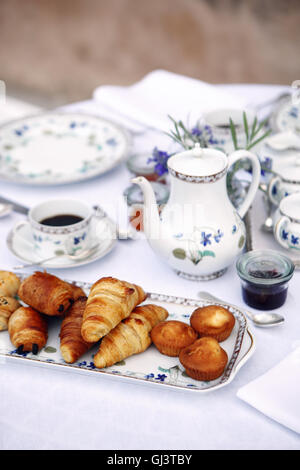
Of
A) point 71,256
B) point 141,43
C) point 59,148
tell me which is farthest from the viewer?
point 141,43

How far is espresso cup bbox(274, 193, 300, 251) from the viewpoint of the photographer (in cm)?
105

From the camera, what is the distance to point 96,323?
2.62 feet

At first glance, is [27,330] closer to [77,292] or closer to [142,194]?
[77,292]

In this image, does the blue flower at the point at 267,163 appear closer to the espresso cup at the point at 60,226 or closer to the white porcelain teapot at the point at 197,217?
the white porcelain teapot at the point at 197,217

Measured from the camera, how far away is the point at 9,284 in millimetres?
954

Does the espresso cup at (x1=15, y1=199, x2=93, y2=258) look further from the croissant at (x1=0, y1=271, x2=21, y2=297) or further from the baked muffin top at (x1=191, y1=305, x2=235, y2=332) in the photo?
the baked muffin top at (x1=191, y1=305, x2=235, y2=332)

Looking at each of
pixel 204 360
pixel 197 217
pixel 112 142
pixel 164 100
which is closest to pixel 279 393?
pixel 204 360

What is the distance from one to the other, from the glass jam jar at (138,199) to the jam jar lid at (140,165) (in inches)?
2.1

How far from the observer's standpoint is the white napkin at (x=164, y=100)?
1613 mm

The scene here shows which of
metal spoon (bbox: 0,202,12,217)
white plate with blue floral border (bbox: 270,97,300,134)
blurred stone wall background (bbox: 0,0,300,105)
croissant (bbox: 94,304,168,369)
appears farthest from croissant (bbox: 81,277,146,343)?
blurred stone wall background (bbox: 0,0,300,105)

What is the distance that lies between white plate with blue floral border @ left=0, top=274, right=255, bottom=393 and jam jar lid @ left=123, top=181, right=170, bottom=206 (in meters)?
0.41

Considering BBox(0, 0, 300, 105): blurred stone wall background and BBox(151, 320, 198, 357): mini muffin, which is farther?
BBox(0, 0, 300, 105): blurred stone wall background

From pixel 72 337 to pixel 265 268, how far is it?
366 millimetres

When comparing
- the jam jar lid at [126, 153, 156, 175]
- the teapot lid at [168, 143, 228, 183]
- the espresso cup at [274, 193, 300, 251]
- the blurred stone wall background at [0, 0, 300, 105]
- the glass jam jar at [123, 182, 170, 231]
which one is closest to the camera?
the teapot lid at [168, 143, 228, 183]
